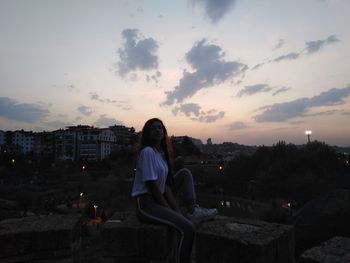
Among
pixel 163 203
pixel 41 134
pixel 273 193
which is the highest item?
pixel 41 134

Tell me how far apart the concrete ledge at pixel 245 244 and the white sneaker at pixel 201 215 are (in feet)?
1.05

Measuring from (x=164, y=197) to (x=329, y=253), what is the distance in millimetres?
1561

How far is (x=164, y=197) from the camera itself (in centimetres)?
354

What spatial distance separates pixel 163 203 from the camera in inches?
132

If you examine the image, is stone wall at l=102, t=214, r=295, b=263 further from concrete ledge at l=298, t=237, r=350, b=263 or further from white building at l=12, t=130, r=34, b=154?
white building at l=12, t=130, r=34, b=154

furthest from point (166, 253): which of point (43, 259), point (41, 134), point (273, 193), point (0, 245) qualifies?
point (41, 134)

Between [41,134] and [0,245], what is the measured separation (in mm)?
125293

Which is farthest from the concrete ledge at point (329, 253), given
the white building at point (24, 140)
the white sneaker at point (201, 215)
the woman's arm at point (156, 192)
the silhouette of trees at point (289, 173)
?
the white building at point (24, 140)

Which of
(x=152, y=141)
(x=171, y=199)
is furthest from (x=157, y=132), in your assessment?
(x=171, y=199)

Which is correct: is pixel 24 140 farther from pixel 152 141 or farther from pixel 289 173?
pixel 152 141

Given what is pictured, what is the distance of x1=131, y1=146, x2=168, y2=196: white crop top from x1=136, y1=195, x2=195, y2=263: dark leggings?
0.33 ft

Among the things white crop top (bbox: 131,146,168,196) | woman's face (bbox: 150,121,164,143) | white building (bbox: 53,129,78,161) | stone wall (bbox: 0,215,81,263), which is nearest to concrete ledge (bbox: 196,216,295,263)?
white crop top (bbox: 131,146,168,196)

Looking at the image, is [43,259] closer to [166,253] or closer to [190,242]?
[166,253]

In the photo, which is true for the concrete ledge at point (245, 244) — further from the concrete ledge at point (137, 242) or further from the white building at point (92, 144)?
the white building at point (92, 144)
